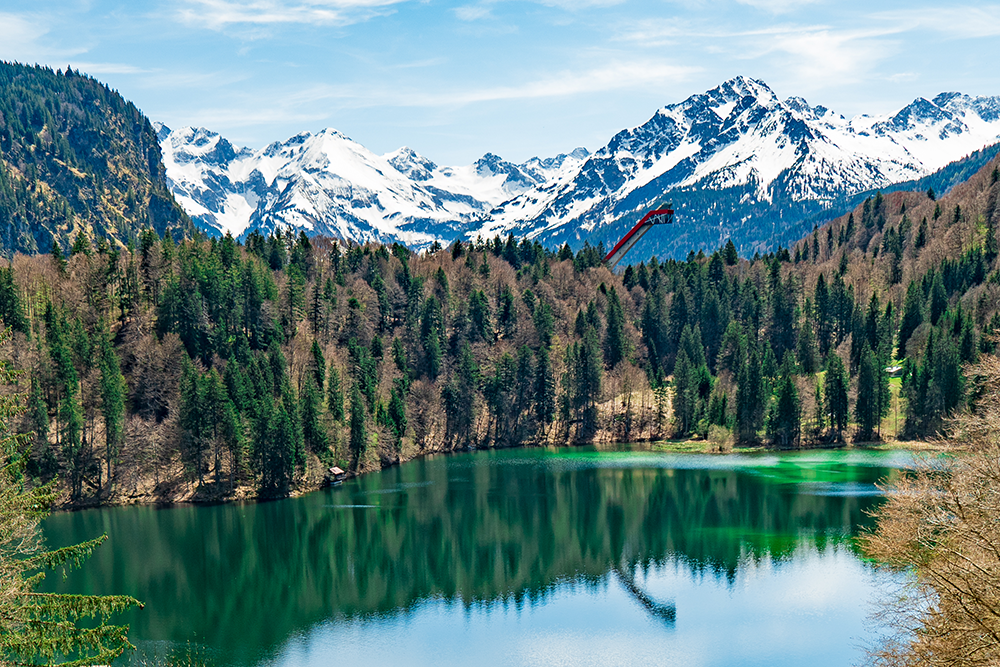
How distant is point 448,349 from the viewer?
15950 centimetres

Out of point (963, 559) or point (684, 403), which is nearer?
point (963, 559)

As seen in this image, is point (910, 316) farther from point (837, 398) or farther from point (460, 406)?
point (460, 406)

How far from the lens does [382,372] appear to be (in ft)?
470

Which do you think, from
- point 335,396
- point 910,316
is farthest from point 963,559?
point 910,316

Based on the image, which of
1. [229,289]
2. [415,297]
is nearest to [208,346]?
[229,289]

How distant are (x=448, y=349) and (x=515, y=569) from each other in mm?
84816

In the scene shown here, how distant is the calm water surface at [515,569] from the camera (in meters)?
57.7

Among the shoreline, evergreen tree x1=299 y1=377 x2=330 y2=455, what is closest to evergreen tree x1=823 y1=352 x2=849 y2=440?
the shoreline

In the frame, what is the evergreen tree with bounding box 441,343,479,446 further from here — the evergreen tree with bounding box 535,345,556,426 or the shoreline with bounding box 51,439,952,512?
the evergreen tree with bounding box 535,345,556,426

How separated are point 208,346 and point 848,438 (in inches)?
3713

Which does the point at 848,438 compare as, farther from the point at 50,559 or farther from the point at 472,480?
the point at 50,559

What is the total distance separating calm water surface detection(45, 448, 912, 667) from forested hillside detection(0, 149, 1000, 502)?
9.39m

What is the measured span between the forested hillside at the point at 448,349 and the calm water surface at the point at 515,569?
939cm

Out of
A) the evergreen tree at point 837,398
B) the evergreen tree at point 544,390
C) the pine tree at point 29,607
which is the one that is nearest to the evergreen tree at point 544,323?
the evergreen tree at point 544,390
